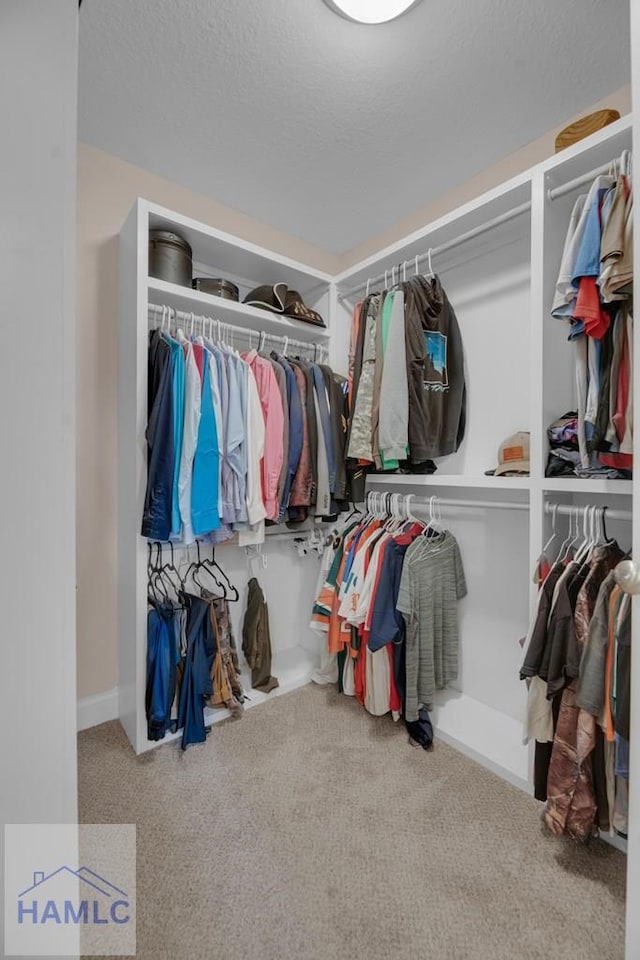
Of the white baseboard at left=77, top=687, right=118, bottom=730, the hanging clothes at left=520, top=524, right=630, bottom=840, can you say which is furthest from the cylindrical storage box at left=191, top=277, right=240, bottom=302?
the white baseboard at left=77, top=687, right=118, bottom=730

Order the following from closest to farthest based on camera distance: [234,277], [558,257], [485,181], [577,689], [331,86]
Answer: [577,689] → [558,257] → [331,86] → [485,181] → [234,277]

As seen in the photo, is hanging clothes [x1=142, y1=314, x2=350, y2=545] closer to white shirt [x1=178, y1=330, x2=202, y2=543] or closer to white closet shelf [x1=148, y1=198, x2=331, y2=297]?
white shirt [x1=178, y1=330, x2=202, y2=543]

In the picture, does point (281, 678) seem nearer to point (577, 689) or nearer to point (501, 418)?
point (577, 689)

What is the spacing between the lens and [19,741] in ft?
1.39

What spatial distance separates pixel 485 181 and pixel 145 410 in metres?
1.99

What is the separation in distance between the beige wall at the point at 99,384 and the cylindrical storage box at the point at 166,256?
1.01 ft

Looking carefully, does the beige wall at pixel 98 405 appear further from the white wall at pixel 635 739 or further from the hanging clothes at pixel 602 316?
the white wall at pixel 635 739

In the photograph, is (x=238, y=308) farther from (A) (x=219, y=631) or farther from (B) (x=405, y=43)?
(A) (x=219, y=631)

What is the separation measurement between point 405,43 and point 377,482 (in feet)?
5.68

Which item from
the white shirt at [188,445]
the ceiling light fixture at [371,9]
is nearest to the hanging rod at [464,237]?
the ceiling light fixture at [371,9]

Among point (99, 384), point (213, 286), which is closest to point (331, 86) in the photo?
point (213, 286)

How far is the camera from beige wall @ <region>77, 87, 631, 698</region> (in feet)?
6.36

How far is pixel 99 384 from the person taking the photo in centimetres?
199

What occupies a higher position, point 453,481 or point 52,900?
point 453,481
